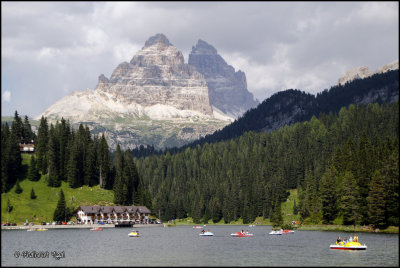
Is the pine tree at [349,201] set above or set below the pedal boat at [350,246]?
above

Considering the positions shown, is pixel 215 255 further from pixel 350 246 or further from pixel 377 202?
pixel 377 202

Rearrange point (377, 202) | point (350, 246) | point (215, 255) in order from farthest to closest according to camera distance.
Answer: point (377, 202) < point (350, 246) < point (215, 255)

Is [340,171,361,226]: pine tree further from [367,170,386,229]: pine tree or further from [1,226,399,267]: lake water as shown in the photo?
[1,226,399,267]: lake water

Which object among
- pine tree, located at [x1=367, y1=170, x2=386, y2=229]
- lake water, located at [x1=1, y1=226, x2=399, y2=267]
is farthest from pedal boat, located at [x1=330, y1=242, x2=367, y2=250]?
pine tree, located at [x1=367, y1=170, x2=386, y2=229]

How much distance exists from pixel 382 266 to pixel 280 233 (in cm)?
9689

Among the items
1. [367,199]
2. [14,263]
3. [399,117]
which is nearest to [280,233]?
[367,199]

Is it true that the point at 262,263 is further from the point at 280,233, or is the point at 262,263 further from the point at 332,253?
the point at 280,233

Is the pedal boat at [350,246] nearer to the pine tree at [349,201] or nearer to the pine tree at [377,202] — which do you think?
the pine tree at [377,202]

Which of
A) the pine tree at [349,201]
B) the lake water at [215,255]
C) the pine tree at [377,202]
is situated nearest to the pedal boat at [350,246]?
the lake water at [215,255]

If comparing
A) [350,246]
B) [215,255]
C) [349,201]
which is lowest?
[215,255]

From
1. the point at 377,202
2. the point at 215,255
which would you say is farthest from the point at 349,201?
the point at 215,255

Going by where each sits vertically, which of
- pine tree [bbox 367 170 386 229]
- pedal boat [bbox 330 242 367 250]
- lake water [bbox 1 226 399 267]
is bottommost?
lake water [bbox 1 226 399 267]

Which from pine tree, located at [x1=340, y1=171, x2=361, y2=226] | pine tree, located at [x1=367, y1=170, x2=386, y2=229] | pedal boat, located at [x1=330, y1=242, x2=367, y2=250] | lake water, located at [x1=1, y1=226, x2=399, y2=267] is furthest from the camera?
pine tree, located at [x1=340, y1=171, x2=361, y2=226]

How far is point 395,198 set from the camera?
164 metres
